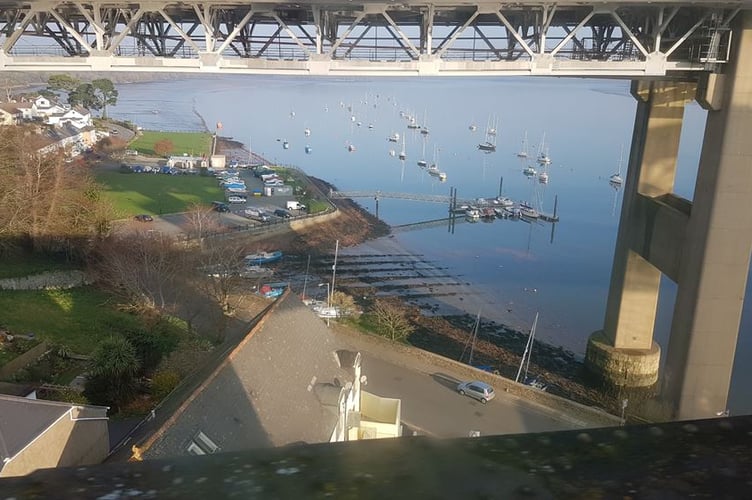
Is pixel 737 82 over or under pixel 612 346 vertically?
over

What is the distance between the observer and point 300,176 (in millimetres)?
42156

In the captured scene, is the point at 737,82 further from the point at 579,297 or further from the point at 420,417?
the point at 579,297

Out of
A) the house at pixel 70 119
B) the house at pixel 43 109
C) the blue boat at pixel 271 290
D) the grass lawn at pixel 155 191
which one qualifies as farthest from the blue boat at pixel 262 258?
the house at pixel 43 109

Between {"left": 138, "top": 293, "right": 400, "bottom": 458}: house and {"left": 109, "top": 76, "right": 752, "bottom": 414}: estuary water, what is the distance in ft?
35.1

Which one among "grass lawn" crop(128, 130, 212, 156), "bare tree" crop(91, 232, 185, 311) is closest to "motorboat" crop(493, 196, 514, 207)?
"bare tree" crop(91, 232, 185, 311)

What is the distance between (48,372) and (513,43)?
12075 mm

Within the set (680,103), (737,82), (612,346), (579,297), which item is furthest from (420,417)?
(579,297)

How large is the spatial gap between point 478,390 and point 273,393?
20.3 feet

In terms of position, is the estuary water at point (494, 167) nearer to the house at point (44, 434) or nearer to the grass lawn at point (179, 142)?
the grass lawn at point (179, 142)

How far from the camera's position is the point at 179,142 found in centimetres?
5262

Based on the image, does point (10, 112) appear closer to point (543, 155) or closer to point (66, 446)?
point (543, 155)

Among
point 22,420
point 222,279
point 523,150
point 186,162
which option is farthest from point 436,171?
Answer: point 22,420

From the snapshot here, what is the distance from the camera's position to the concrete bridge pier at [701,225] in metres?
11.1

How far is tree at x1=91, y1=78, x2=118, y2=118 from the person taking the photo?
62.6 metres
